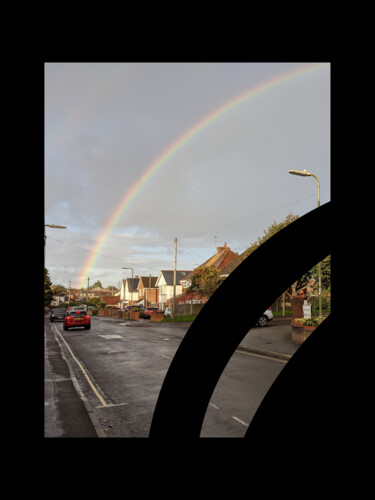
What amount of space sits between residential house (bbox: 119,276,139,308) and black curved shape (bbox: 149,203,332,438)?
9559cm

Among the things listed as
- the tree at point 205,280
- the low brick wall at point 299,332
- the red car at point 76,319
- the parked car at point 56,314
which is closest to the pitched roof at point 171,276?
the parked car at point 56,314

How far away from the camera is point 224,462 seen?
135 centimetres

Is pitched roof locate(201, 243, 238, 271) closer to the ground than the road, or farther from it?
farther from it

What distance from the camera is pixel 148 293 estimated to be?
278 feet

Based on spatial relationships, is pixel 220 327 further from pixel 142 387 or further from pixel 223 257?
pixel 223 257

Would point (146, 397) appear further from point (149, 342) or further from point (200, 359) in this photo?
point (149, 342)

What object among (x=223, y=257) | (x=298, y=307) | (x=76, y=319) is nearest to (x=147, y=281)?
(x=223, y=257)

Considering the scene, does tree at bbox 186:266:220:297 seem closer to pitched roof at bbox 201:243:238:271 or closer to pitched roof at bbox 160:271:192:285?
pitched roof at bbox 201:243:238:271

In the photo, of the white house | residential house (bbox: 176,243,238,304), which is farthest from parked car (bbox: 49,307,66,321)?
the white house

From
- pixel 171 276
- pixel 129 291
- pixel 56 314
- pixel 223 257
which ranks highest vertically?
pixel 223 257

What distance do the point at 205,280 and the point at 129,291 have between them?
2592 inches

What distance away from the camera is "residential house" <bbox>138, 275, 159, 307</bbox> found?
273 ft
